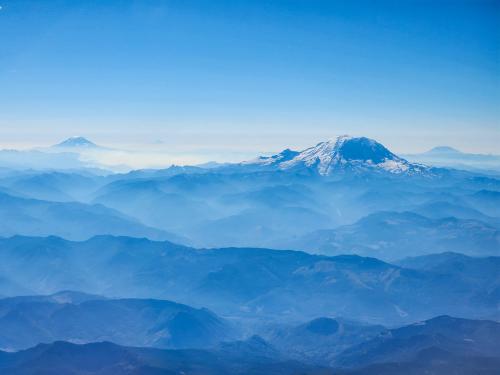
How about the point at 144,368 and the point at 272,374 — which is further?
the point at 272,374

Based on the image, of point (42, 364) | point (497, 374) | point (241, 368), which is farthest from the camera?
point (241, 368)

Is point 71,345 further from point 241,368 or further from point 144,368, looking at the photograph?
point 241,368

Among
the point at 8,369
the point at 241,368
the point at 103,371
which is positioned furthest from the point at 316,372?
the point at 8,369

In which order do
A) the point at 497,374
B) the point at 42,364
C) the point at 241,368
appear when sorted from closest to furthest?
the point at 497,374, the point at 42,364, the point at 241,368

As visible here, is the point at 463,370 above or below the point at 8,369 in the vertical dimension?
above

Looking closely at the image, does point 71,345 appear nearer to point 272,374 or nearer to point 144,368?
point 144,368

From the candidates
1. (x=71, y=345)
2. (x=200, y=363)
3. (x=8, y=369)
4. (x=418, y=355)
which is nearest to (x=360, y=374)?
(x=418, y=355)

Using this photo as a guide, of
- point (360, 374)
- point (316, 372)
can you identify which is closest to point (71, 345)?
point (316, 372)

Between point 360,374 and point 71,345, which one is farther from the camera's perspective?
point 71,345
